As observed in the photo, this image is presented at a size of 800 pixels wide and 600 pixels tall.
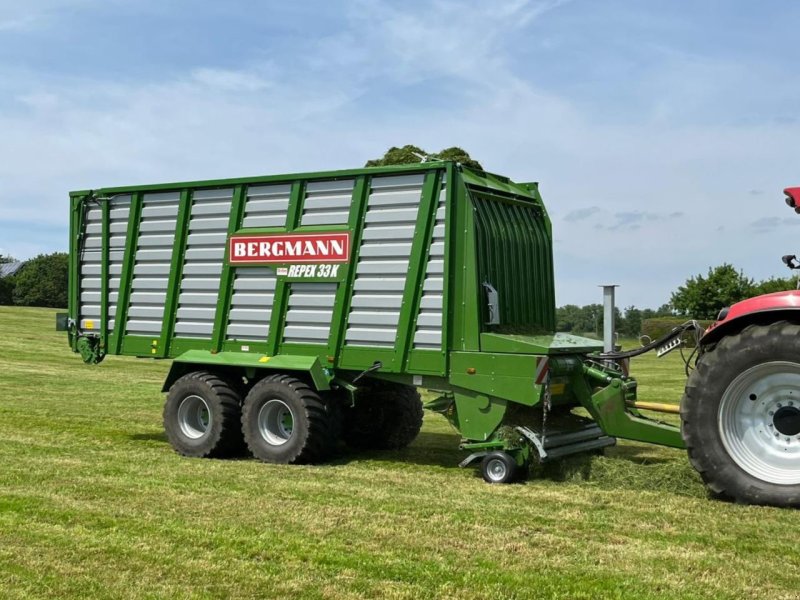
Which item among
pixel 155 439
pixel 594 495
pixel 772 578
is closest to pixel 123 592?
pixel 772 578

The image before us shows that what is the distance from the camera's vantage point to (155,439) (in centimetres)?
1152

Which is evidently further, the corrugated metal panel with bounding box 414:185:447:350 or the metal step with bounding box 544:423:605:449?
the corrugated metal panel with bounding box 414:185:447:350

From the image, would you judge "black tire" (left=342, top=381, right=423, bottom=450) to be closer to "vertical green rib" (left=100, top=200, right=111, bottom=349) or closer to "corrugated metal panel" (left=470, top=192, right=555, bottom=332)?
"corrugated metal panel" (left=470, top=192, right=555, bottom=332)

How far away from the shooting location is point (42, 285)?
76.8m

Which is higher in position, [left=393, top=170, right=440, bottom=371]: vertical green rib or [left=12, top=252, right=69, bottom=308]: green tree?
[left=12, top=252, right=69, bottom=308]: green tree

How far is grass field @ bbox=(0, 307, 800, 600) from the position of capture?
5.02 metres

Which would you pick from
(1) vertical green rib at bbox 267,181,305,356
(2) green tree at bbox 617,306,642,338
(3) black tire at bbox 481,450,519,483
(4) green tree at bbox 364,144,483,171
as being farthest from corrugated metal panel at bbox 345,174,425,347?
(2) green tree at bbox 617,306,642,338

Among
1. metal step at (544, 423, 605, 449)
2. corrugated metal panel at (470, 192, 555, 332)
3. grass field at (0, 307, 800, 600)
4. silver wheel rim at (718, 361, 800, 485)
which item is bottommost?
grass field at (0, 307, 800, 600)

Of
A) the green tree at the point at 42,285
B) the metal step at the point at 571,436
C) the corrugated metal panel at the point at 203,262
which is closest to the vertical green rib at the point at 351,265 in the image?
the corrugated metal panel at the point at 203,262

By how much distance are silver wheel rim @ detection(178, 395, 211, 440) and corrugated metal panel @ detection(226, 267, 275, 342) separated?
0.86m

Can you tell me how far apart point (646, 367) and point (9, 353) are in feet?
66.1

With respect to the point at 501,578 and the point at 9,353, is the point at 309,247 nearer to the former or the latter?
the point at 501,578

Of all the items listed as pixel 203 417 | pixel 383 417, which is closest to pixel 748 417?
pixel 383 417

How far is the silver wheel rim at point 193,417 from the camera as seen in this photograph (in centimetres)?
1037
